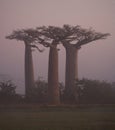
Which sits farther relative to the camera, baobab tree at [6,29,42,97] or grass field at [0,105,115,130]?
baobab tree at [6,29,42,97]

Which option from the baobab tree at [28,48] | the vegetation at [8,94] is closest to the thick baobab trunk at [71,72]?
the baobab tree at [28,48]

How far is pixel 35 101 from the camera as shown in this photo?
3.55 meters

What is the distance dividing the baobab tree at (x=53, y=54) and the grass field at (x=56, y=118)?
167mm

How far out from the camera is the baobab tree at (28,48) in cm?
352

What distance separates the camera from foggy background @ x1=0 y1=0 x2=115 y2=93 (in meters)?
3.54

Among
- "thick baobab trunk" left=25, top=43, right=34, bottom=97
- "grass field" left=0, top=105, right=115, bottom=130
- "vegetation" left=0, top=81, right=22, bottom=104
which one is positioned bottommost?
"grass field" left=0, top=105, right=115, bottom=130

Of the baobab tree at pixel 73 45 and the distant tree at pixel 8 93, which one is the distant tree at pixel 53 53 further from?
the distant tree at pixel 8 93

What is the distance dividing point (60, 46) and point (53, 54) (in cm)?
14

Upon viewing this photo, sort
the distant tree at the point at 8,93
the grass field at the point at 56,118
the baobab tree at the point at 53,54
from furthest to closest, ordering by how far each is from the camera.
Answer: the baobab tree at the point at 53,54 < the distant tree at the point at 8,93 < the grass field at the point at 56,118

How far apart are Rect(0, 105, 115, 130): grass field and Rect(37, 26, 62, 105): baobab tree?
167 millimetres

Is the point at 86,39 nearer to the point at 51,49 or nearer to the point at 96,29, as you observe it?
the point at 96,29

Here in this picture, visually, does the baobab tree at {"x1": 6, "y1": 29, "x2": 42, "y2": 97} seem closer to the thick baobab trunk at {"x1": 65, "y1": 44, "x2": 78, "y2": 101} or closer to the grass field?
the grass field

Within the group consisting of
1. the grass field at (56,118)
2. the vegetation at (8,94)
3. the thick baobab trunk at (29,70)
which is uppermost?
the thick baobab trunk at (29,70)

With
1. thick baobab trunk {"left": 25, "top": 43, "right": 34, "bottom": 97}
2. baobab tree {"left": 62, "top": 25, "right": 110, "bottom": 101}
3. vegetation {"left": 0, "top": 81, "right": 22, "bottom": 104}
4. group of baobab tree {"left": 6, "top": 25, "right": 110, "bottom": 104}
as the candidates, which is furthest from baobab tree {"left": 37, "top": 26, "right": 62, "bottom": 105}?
vegetation {"left": 0, "top": 81, "right": 22, "bottom": 104}
